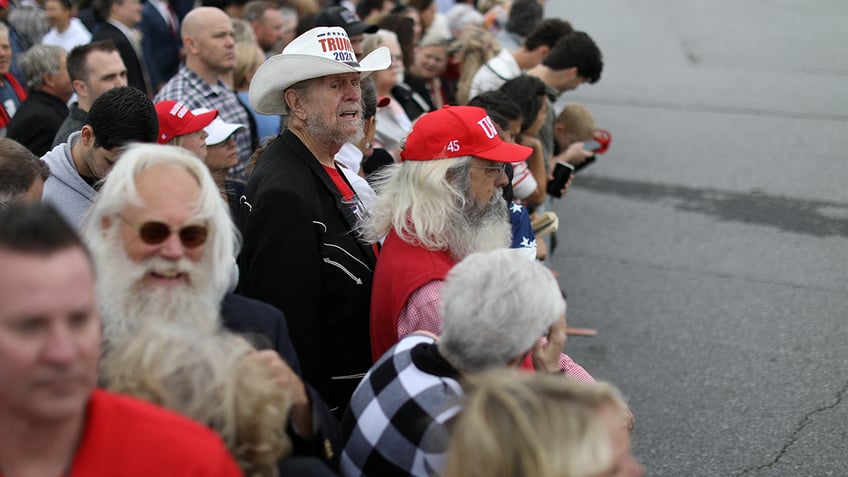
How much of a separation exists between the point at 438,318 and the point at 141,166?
3.61 ft

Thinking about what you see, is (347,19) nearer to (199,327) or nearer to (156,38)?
(156,38)

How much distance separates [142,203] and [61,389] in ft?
2.57

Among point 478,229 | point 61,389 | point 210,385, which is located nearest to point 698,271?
point 478,229

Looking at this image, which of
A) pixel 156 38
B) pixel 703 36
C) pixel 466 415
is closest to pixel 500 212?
pixel 466 415

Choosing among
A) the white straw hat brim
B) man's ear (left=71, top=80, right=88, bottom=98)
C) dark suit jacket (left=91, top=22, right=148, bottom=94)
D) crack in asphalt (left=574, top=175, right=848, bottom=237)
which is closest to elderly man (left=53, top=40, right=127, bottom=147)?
man's ear (left=71, top=80, right=88, bottom=98)

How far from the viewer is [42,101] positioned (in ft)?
17.5

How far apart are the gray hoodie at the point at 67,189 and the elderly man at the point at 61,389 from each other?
200 cm

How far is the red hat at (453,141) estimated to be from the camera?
129 inches

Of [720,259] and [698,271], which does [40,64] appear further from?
[720,259]

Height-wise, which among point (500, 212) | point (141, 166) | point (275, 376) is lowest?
point (500, 212)

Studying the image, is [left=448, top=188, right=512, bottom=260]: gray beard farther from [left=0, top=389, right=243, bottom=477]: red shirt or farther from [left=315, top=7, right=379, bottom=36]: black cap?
[left=315, top=7, right=379, bottom=36]: black cap

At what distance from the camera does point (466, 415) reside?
5.58 feet

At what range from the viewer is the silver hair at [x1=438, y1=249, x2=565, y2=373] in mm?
2260

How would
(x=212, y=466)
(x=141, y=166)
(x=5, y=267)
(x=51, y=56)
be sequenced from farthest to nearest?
(x=51, y=56)
(x=141, y=166)
(x=212, y=466)
(x=5, y=267)
